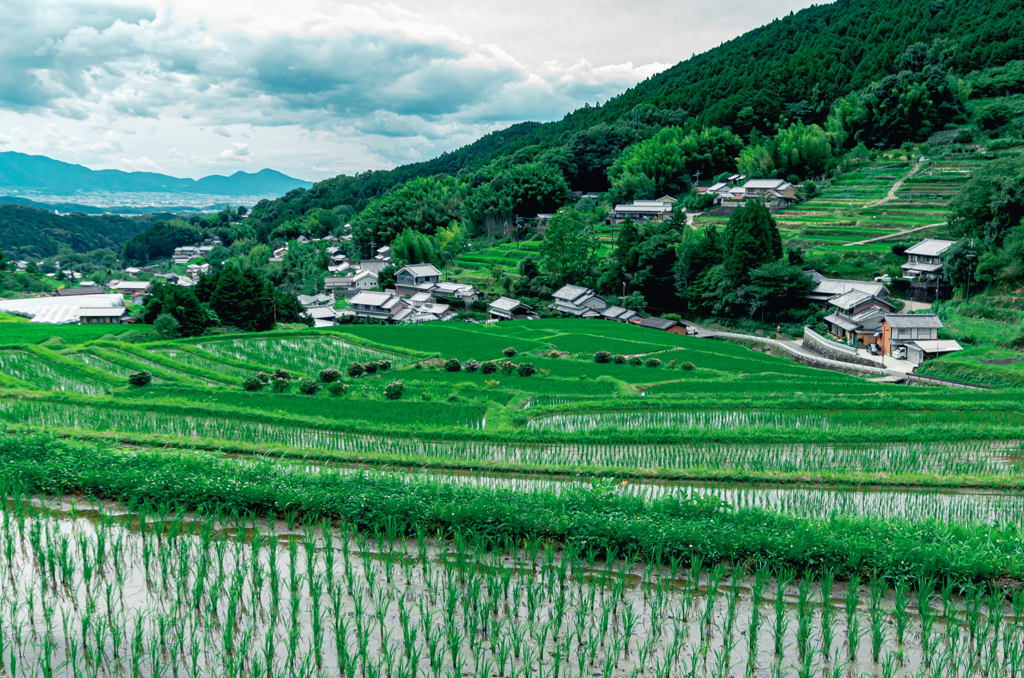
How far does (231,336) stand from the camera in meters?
27.1

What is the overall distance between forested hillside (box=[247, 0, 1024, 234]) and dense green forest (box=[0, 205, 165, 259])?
132 feet

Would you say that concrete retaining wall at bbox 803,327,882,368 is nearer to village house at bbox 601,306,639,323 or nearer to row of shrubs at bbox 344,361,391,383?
village house at bbox 601,306,639,323

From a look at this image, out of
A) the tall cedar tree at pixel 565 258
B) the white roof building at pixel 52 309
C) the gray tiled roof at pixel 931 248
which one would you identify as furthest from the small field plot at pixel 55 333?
the gray tiled roof at pixel 931 248

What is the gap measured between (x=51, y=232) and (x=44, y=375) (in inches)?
5018

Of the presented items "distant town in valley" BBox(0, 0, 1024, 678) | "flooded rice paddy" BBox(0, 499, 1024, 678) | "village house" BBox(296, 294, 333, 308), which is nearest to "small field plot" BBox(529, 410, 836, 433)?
"distant town in valley" BBox(0, 0, 1024, 678)

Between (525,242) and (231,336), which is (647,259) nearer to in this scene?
(525,242)

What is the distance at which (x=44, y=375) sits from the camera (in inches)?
738

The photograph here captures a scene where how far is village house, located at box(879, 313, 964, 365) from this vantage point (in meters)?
26.8

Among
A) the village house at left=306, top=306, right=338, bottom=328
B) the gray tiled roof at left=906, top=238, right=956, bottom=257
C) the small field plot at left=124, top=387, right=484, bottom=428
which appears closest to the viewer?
the small field plot at left=124, top=387, right=484, bottom=428

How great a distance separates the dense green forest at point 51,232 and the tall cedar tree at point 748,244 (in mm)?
119063

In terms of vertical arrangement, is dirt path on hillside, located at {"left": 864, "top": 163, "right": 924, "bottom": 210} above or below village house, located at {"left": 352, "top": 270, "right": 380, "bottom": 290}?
above

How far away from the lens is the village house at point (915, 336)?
26750mm

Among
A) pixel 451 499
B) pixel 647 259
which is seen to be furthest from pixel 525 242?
pixel 451 499

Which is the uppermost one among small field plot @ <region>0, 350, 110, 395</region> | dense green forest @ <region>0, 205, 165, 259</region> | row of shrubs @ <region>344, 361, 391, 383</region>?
dense green forest @ <region>0, 205, 165, 259</region>
